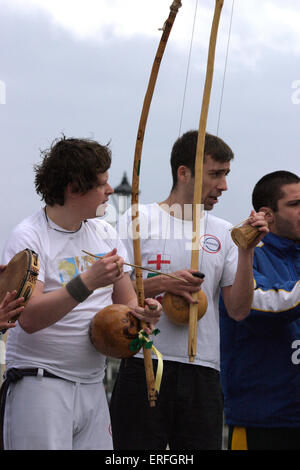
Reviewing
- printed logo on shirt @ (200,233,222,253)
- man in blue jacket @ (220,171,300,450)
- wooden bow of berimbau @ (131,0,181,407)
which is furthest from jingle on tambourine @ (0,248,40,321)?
man in blue jacket @ (220,171,300,450)

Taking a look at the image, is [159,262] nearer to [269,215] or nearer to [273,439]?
[269,215]

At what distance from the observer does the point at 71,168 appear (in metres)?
3.19

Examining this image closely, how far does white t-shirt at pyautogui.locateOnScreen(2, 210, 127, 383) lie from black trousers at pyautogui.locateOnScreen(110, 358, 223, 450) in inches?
18.7

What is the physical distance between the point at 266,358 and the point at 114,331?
1.23 m

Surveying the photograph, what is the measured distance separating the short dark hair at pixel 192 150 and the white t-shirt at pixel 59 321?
1079 millimetres

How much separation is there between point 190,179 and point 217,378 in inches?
44.6

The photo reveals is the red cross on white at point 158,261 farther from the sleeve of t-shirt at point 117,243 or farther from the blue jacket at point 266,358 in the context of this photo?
the blue jacket at point 266,358

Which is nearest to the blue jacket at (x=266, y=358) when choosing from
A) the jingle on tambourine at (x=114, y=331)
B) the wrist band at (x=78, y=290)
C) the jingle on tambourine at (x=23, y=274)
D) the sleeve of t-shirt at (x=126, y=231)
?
the sleeve of t-shirt at (x=126, y=231)

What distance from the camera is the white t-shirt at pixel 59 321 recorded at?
9.77ft

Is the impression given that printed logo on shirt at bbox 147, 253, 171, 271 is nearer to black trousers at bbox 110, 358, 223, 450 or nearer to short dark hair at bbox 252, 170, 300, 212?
black trousers at bbox 110, 358, 223, 450

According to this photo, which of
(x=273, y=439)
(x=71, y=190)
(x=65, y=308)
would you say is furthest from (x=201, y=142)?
(x=273, y=439)

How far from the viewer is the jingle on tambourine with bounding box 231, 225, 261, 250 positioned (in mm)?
3445

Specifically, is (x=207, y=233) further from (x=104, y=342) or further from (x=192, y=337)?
(x=104, y=342)

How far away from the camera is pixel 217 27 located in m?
3.87
